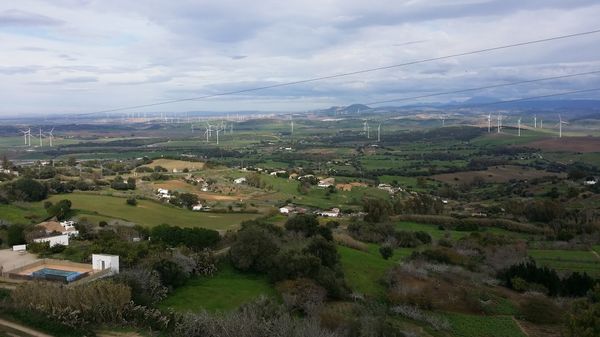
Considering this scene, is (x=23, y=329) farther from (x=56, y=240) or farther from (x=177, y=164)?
(x=177, y=164)

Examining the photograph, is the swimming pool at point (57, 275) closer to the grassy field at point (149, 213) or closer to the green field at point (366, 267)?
the green field at point (366, 267)

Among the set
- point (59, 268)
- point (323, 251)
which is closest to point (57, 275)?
point (59, 268)

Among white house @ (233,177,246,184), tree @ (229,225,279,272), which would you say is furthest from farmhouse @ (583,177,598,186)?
tree @ (229,225,279,272)

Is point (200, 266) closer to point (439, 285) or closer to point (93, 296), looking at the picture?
point (93, 296)

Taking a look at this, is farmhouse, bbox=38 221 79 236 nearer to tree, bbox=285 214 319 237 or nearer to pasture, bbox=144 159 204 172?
tree, bbox=285 214 319 237

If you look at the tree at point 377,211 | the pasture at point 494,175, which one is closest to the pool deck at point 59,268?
the tree at point 377,211
